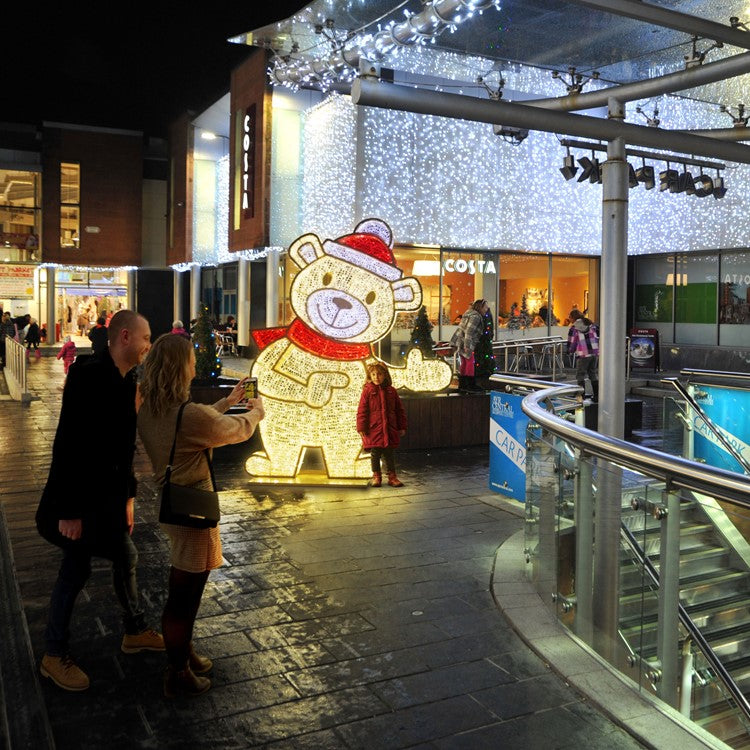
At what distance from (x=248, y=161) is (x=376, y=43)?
11.7 metres

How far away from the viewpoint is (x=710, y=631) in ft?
13.8

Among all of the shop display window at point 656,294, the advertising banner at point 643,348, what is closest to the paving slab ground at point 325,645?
the advertising banner at point 643,348

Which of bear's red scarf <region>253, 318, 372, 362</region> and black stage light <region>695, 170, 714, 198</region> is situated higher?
black stage light <region>695, 170, 714, 198</region>

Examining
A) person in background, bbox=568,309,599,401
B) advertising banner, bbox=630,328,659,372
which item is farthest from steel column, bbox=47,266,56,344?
person in background, bbox=568,309,599,401

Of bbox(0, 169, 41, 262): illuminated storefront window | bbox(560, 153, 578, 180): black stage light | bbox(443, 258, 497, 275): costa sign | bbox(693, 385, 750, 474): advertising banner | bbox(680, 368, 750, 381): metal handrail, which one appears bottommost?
bbox(693, 385, 750, 474): advertising banner

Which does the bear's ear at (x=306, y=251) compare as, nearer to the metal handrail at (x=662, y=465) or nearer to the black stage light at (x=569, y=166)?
the metal handrail at (x=662, y=465)

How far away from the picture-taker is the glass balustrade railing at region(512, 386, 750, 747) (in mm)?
3953

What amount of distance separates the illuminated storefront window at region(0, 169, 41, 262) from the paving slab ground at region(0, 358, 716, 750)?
3241cm

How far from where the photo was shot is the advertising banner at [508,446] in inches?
336

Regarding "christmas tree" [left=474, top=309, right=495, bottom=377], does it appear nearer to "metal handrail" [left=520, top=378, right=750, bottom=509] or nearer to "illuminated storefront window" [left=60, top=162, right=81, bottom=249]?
"metal handrail" [left=520, top=378, right=750, bottom=509]

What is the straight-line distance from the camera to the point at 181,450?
4203mm

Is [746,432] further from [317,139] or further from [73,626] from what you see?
[317,139]

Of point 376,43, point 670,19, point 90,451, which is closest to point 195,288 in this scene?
point 376,43

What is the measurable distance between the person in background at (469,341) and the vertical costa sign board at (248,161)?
38.4 ft
